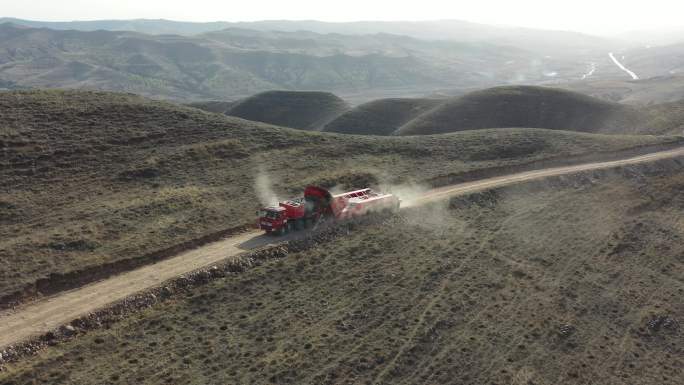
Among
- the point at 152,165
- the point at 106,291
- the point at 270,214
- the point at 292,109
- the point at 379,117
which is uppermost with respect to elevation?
the point at 152,165

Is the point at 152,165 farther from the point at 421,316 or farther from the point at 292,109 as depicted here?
the point at 292,109

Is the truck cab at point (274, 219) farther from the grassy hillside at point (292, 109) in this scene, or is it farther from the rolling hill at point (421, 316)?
the grassy hillside at point (292, 109)

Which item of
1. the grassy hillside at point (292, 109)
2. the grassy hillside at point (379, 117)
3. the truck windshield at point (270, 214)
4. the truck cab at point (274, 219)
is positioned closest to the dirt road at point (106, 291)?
the truck cab at point (274, 219)

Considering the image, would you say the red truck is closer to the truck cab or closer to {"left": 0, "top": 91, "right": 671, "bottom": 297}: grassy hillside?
the truck cab

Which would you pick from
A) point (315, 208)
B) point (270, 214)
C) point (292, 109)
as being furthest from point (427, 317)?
point (292, 109)

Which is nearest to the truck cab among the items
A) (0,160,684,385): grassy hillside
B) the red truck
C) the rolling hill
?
the red truck

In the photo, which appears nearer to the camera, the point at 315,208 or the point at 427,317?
A: the point at 427,317

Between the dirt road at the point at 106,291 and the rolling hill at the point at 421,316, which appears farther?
the dirt road at the point at 106,291
